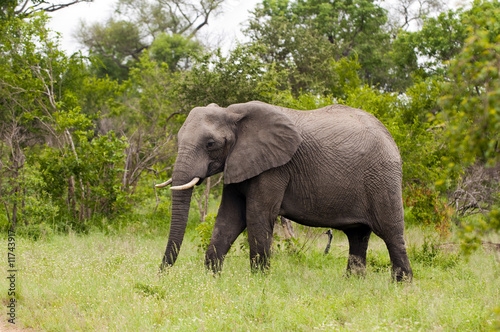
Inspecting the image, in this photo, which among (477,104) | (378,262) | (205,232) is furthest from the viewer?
(205,232)

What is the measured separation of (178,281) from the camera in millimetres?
5762

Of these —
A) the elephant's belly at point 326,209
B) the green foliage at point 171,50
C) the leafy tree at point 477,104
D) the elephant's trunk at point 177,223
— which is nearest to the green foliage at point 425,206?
the elephant's belly at point 326,209

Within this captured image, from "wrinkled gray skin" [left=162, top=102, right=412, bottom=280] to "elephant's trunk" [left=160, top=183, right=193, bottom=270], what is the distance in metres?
0.01

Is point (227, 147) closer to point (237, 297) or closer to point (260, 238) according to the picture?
point (260, 238)

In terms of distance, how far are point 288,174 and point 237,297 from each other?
185 cm

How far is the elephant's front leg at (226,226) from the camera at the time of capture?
681cm

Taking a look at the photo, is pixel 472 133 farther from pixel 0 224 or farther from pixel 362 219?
pixel 0 224

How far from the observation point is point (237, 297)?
5.45m

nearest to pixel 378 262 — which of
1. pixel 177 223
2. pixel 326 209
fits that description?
pixel 326 209

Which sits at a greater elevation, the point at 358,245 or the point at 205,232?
the point at 358,245

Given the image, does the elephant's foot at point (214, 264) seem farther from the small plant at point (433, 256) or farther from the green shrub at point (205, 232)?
the small plant at point (433, 256)

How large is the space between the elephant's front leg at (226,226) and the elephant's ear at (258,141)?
49 cm

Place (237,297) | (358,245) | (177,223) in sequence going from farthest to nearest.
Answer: (358,245) → (177,223) → (237,297)

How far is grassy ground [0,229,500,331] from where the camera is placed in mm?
4664
